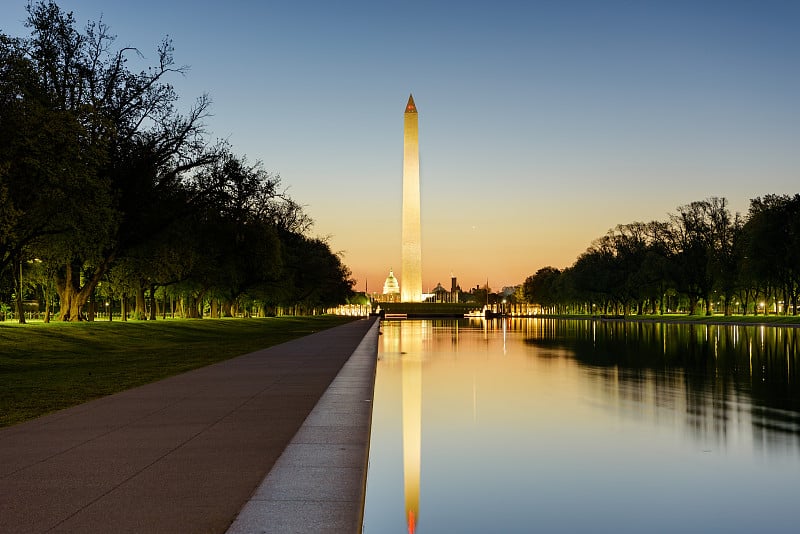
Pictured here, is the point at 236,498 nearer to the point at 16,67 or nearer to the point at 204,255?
the point at 16,67

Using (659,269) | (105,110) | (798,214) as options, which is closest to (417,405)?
(105,110)

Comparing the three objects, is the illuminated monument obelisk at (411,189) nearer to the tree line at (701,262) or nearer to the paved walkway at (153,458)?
the tree line at (701,262)

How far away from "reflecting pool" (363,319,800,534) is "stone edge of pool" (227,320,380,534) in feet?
1.87

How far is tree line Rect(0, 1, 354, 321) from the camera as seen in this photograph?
1123 inches

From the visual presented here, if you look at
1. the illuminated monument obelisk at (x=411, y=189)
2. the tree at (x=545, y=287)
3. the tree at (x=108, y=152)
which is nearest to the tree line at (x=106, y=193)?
the tree at (x=108, y=152)

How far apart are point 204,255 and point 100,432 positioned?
1845 inches

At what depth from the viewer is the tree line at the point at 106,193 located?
2852 cm

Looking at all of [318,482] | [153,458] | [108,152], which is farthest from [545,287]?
[318,482]

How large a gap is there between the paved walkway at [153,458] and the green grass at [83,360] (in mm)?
1278

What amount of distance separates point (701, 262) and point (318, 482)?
97.0m

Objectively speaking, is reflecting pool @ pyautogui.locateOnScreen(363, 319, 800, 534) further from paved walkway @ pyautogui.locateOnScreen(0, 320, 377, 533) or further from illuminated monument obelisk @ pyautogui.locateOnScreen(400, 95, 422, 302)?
illuminated monument obelisk @ pyautogui.locateOnScreen(400, 95, 422, 302)

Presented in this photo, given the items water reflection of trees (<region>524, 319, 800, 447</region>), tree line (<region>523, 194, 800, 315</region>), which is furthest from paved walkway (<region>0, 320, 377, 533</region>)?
tree line (<region>523, 194, 800, 315</region>)

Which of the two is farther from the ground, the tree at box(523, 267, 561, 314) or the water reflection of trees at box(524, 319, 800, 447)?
the tree at box(523, 267, 561, 314)

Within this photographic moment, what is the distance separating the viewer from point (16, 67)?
2853 centimetres
